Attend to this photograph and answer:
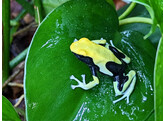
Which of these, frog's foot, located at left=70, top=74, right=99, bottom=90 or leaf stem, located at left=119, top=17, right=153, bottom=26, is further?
leaf stem, located at left=119, top=17, right=153, bottom=26

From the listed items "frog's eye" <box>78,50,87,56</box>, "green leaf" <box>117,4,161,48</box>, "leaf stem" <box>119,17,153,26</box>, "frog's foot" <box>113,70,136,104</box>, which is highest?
"leaf stem" <box>119,17,153,26</box>

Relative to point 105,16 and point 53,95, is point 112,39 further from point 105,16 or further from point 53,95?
point 53,95

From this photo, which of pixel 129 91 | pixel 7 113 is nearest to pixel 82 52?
pixel 129 91

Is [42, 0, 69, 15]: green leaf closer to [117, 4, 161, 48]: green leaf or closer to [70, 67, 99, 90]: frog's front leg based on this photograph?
[117, 4, 161, 48]: green leaf

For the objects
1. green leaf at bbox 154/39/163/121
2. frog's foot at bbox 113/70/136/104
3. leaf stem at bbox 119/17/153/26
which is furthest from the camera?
leaf stem at bbox 119/17/153/26

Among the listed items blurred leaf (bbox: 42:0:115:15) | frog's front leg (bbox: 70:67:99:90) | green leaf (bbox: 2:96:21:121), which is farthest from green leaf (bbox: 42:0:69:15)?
green leaf (bbox: 2:96:21:121)

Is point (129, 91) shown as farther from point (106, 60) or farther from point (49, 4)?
point (49, 4)

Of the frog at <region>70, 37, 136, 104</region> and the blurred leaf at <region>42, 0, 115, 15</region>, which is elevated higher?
the blurred leaf at <region>42, 0, 115, 15</region>
